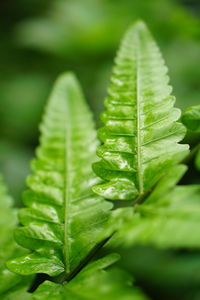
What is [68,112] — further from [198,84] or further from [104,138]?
[198,84]

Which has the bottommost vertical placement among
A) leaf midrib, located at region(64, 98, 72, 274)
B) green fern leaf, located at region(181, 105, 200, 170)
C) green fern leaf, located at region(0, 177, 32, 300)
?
green fern leaf, located at region(0, 177, 32, 300)

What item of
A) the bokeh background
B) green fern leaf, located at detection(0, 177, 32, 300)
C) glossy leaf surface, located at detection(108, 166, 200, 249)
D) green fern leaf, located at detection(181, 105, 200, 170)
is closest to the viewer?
glossy leaf surface, located at detection(108, 166, 200, 249)

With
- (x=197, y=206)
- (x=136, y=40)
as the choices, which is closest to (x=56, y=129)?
(x=136, y=40)

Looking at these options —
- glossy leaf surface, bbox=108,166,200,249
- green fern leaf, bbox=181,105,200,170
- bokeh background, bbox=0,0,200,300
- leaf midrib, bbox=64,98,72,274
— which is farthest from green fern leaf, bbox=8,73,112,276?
bokeh background, bbox=0,0,200,300

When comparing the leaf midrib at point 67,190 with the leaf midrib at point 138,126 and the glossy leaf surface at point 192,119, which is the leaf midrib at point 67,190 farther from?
the glossy leaf surface at point 192,119

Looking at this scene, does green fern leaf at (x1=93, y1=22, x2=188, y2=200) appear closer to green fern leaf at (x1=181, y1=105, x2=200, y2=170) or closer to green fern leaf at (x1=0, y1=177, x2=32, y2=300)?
green fern leaf at (x1=181, y1=105, x2=200, y2=170)

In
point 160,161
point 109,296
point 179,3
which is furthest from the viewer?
point 179,3
